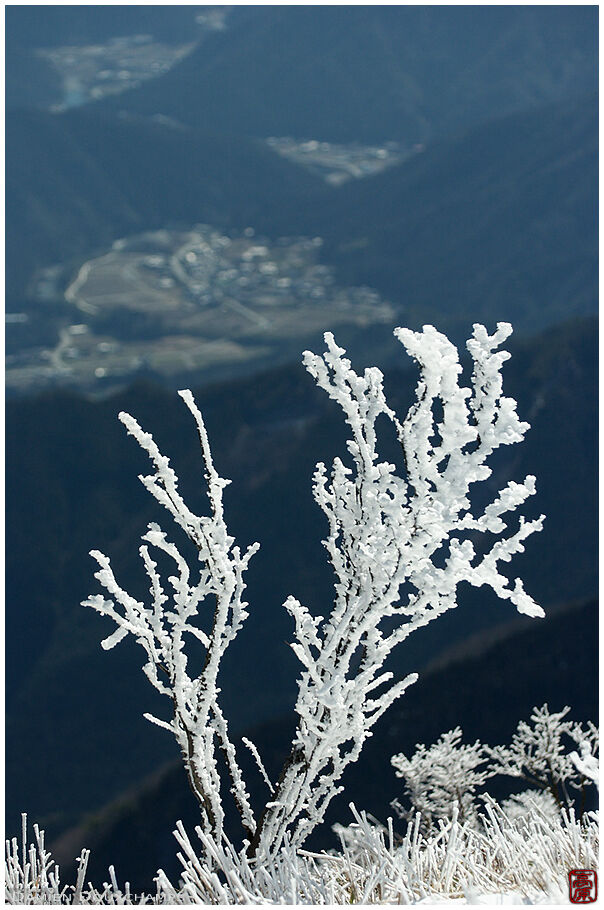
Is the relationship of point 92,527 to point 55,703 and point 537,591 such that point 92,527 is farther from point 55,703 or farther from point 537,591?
point 537,591

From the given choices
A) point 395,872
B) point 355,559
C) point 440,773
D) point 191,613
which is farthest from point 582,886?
point 440,773

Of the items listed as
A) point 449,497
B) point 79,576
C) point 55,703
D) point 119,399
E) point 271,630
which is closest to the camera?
point 449,497

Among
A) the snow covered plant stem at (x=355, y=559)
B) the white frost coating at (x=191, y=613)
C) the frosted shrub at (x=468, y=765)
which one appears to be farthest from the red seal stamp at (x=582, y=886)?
the frosted shrub at (x=468, y=765)

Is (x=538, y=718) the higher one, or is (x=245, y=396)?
(x=245, y=396)

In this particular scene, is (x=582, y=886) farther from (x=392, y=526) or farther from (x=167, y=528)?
(x=167, y=528)

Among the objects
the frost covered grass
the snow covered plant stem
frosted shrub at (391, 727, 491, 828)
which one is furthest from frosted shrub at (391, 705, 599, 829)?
the snow covered plant stem

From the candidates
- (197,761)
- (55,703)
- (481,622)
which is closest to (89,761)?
(55,703)

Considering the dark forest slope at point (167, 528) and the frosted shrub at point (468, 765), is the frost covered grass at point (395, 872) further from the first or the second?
the dark forest slope at point (167, 528)
